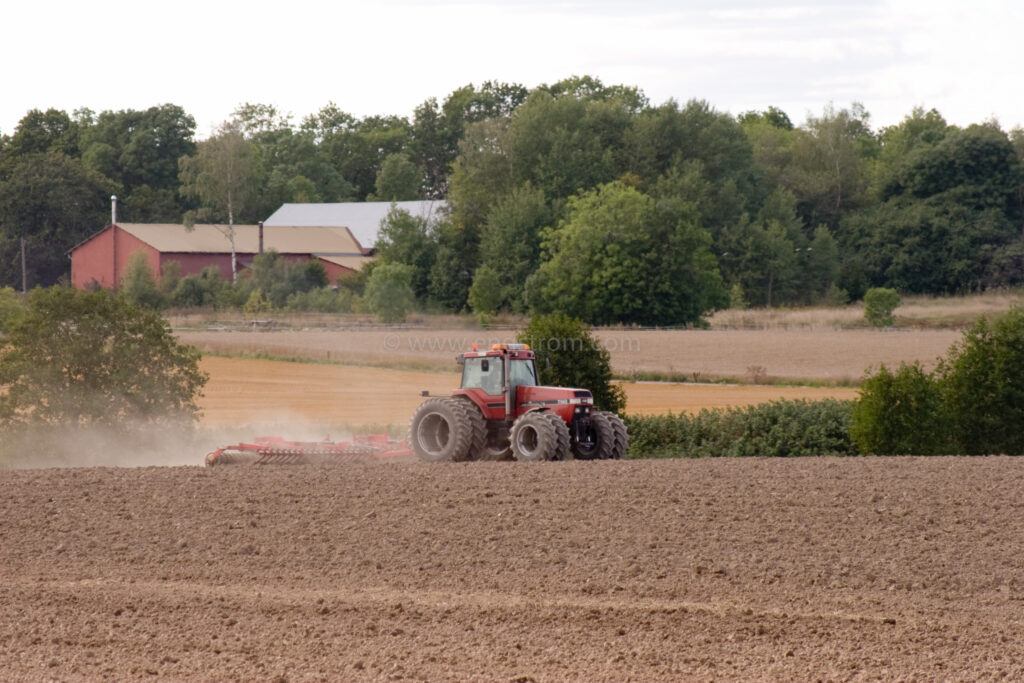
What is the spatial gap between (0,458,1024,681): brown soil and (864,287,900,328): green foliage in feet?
146

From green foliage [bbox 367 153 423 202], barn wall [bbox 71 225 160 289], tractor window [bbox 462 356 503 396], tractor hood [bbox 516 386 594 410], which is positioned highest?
green foliage [bbox 367 153 423 202]

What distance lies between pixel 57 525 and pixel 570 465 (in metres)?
6.01

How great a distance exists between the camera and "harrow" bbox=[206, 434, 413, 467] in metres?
17.0

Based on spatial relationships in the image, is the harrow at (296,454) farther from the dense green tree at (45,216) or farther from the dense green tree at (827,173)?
the dense green tree at (827,173)

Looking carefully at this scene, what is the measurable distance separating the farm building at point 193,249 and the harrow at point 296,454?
53311mm

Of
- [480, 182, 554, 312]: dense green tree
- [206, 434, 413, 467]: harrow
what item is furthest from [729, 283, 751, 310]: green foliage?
[206, 434, 413, 467]: harrow

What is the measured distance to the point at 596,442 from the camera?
17172 mm

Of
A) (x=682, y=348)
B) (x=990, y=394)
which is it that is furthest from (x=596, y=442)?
(x=682, y=348)

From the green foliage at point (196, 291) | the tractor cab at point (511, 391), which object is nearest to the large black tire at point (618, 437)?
the tractor cab at point (511, 391)

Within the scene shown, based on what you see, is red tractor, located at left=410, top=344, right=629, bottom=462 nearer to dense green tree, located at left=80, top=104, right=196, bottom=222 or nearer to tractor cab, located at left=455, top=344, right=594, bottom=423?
tractor cab, located at left=455, top=344, right=594, bottom=423

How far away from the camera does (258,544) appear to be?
11539mm

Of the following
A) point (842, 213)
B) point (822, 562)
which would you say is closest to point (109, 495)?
point (822, 562)

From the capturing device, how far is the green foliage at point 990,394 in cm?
1983

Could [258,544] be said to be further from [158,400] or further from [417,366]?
[417,366]
